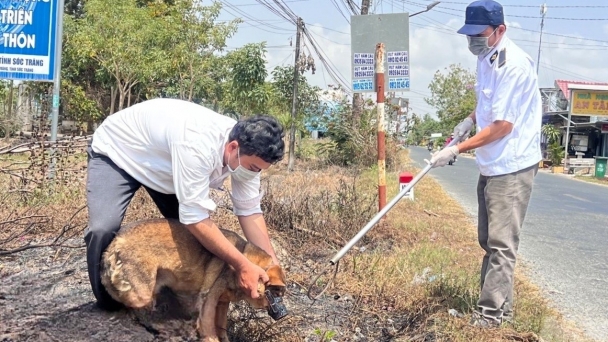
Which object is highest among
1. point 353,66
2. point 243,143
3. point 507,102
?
point 353,66

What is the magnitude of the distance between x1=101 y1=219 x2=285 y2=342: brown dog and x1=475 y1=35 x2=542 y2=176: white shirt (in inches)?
61.6

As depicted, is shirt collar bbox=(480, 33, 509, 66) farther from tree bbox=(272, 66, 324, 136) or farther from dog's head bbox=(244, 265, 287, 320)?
tree bbox=(272, 66, 324, 136)

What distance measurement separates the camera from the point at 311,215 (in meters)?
5.84

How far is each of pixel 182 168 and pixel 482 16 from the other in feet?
6.81

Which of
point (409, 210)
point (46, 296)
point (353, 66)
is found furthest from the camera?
point (409, 210)

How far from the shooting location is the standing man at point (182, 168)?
101 inches

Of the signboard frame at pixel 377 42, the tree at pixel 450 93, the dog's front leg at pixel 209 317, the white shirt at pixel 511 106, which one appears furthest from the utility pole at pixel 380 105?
the tree at pixel 450 93

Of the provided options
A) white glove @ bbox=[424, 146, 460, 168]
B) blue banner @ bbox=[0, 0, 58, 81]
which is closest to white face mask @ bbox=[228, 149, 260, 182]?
white glove @ bbox=[424, 146, 460, 168]

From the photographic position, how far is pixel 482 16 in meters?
3.45

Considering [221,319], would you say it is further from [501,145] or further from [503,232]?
[501,145]

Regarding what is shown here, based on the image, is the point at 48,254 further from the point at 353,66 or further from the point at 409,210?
the point at 409,210

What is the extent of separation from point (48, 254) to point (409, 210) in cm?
531

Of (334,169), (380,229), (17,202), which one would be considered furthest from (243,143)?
(334,169)

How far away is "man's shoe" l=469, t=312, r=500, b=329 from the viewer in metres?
3.39
